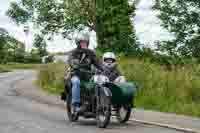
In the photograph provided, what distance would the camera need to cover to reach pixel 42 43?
5322cm

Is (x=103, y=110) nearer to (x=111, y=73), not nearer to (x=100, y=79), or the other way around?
(x=100, y=79)

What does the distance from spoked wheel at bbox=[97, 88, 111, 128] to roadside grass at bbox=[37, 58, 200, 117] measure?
3297mm

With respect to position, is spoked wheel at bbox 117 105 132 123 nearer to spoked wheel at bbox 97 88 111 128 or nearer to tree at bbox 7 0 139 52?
spoked wheel at bbox 97 88 111 128

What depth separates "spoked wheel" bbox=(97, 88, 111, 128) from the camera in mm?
12258

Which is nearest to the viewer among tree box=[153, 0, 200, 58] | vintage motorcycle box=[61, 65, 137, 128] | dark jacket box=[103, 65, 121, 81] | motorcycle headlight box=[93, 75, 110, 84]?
vintage motorcycle box=[61, 65, 137, 128]

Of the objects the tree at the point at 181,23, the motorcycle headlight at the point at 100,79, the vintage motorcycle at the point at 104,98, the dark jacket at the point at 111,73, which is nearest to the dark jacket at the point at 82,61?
the vintage motorcycle at the point at 104,98

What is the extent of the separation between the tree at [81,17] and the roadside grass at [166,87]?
65.4 feet

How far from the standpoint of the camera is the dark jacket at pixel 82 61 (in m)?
13.6

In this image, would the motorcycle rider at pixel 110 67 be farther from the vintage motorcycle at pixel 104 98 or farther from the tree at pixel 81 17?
the tree at pixel 81 17

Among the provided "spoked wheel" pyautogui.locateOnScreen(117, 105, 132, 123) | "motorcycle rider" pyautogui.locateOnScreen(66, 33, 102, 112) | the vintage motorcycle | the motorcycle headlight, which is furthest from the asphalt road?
the motorcycle headlight

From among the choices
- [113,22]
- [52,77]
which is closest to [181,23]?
[113,22]

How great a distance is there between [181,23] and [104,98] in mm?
31625

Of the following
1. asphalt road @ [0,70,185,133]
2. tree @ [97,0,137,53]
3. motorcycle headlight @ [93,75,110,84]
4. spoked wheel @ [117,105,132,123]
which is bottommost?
asphalt road @ [0,70,185,133]

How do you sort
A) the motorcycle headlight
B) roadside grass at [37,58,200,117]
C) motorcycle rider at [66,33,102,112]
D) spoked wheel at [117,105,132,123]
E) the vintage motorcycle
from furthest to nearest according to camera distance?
1. roadside grass at [37,58,200,117]
2. motorcycle rider at [66,33,102,112]
3. spoked wheel at [117,105,132,123]
4. the motorcycle headlight
5. the vintage motorcycle
